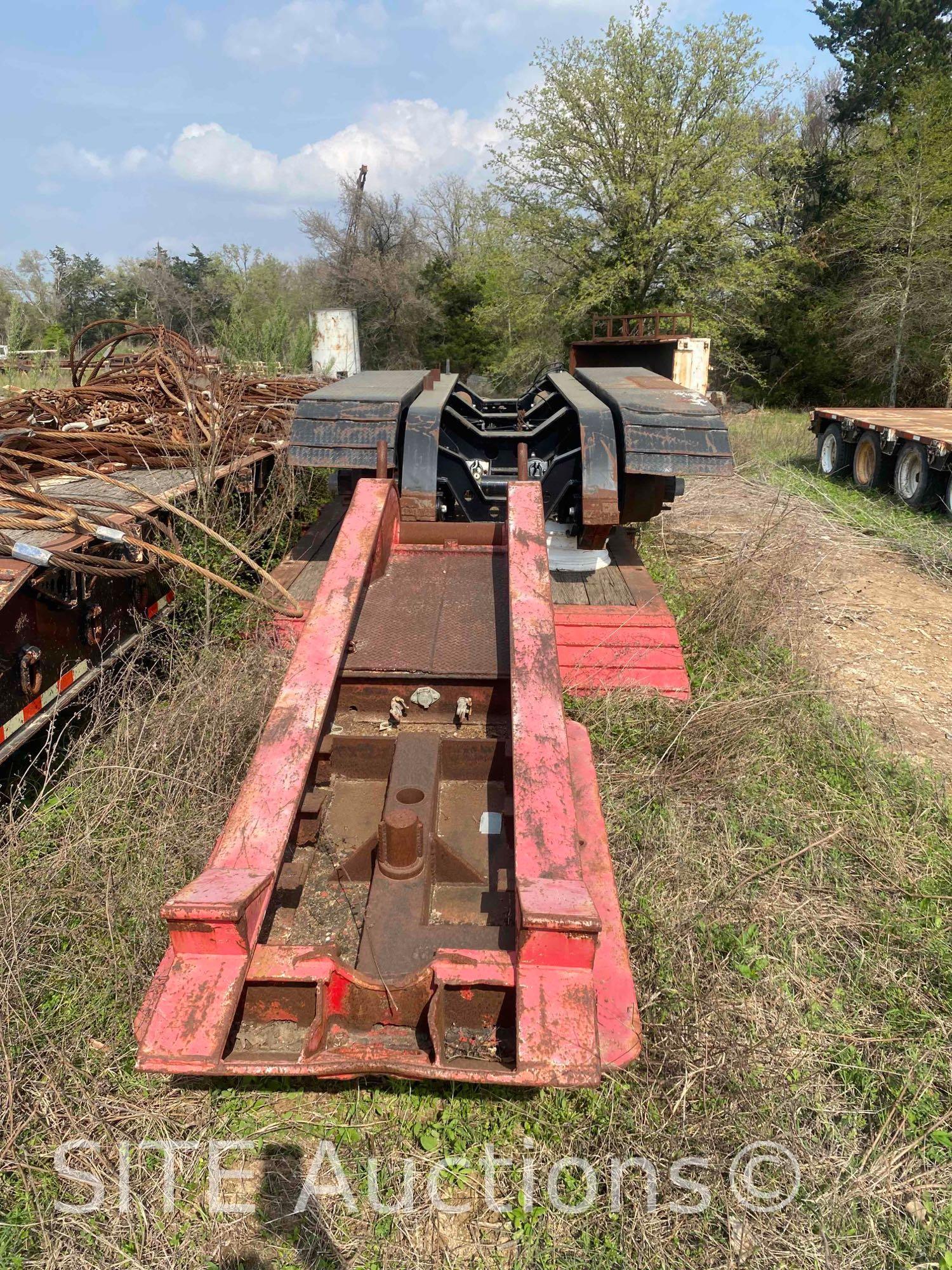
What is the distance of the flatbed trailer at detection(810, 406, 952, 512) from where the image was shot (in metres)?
7.75

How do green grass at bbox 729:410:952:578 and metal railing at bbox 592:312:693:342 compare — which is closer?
green grass at bbox 729:410:952:578

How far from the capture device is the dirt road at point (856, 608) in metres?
4.12

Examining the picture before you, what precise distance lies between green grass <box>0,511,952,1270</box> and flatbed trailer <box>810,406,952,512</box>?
5.61m

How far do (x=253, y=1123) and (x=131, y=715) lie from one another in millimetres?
1810

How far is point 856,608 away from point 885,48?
85.2 ft

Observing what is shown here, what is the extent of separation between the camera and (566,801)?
1.92 meters

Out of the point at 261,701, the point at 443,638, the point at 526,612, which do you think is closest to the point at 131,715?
the point at 261,701

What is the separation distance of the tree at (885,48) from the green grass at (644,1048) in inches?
991

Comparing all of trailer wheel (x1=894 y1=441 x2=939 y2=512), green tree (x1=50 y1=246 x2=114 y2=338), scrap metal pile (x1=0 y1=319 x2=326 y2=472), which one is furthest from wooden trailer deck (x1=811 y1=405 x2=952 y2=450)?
green tree (x1=50 y1=246 x2=114 y2=338)

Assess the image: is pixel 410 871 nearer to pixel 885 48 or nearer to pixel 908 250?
pixel 908 250

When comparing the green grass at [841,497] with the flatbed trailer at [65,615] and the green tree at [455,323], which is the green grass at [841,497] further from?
the green tree at [455,323]

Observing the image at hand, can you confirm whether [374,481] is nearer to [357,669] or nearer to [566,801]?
[357,669]

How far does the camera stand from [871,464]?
30.9 feet

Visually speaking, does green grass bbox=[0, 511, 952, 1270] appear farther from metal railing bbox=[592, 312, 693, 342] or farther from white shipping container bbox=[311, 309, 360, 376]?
white shipping container bbox=[311, 309, 360, 376]
